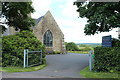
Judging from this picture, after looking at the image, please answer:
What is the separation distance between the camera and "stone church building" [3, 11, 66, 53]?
27.4m

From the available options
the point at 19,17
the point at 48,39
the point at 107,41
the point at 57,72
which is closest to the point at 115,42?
the point at 107,41

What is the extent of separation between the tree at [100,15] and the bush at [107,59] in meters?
1.57

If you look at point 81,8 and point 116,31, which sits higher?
point 81,8

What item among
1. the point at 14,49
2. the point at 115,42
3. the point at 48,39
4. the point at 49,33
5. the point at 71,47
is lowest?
the point at 71,47

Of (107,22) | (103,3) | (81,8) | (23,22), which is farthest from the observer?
(23,22)

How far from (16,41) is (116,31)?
26.0ft

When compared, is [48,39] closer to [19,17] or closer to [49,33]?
[49,33]

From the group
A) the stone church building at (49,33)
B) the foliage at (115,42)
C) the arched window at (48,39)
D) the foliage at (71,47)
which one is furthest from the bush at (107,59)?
the foliage at (71,47)

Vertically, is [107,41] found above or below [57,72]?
above

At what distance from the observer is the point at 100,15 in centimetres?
861

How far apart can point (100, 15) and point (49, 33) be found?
20.6m

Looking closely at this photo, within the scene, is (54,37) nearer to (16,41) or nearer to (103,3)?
(16,41)

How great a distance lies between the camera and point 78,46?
42500 millimetres

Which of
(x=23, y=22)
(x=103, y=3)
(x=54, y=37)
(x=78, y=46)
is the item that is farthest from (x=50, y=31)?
(x=103, y=3)
